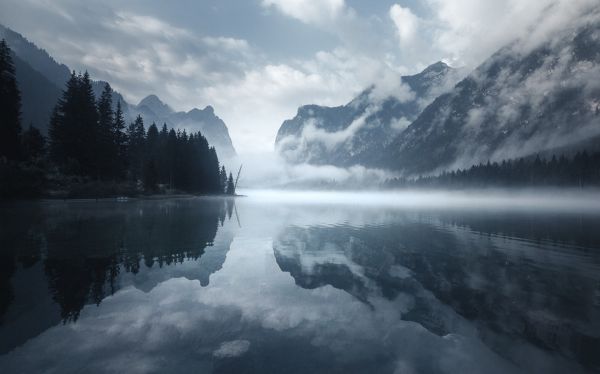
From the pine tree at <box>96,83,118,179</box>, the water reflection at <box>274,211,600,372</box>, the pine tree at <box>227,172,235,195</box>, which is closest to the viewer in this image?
the water reflection at <box>274,211,600,372</box>

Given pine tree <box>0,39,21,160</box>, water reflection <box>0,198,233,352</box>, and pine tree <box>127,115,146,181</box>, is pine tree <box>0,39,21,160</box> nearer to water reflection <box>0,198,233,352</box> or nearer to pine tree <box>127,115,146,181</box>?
water reflection <box>0,198,233,352</box>

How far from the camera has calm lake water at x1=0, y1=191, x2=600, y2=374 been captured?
7.90 metres

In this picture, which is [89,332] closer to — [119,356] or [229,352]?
[119,356]

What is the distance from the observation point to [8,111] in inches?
2013

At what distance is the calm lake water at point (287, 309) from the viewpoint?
7.90 metres

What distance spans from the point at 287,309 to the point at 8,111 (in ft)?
207

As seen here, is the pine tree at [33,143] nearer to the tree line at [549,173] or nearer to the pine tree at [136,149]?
the pine tree at [136,149]

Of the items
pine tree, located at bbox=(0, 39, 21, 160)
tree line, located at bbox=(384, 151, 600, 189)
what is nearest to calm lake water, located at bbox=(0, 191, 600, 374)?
pine tree, located at bbox=(0, 39, 21, 160)

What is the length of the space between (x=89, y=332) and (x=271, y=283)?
294 inches

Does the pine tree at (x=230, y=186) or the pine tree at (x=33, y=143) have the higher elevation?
the pine tree at (x=33, y=143)

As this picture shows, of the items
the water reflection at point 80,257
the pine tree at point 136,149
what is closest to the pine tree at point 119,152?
the pine tree at point 136,149

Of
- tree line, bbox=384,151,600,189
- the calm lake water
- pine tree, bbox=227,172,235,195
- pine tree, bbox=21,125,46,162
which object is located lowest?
the calm lake water

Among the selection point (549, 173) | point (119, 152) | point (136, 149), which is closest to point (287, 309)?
point (119, 152)

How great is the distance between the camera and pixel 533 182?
16288 centimetres
